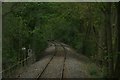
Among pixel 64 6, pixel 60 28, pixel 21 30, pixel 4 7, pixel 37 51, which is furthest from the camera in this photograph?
pixel 60 28

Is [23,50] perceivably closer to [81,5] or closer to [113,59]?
[81,5]

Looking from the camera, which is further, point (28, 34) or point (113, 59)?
point (28, 34)

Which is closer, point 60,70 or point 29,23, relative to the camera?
point 60,70

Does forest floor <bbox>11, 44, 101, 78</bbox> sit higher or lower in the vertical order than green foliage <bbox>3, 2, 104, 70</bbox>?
lower

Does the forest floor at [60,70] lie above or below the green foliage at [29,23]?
below

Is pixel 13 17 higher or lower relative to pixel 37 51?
higher

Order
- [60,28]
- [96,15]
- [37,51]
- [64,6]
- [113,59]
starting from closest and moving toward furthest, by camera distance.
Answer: [113,59], [96,15], [64,6], [37,51], [60,28]

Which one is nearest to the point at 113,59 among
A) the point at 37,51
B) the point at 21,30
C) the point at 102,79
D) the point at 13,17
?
the point at 102,79

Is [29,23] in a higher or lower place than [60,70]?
higher

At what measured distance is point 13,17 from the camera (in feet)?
80.0

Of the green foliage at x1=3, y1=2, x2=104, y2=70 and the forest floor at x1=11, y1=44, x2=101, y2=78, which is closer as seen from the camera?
the forest floor at x1=11, y1=44, x2=101, y2=78

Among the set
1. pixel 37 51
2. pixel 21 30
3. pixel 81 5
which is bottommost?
pixel 37 51

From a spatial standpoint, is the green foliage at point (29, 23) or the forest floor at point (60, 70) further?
the green foliage at point (29, 23)

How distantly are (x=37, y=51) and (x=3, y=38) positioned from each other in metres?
18.2
